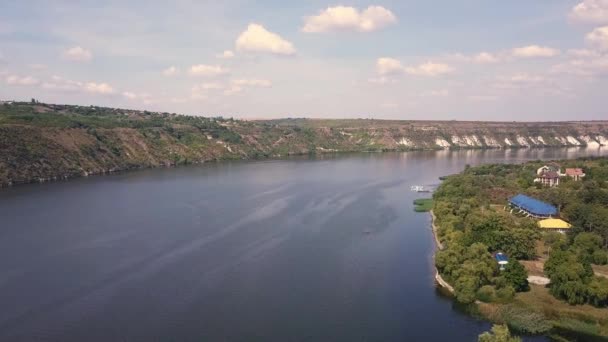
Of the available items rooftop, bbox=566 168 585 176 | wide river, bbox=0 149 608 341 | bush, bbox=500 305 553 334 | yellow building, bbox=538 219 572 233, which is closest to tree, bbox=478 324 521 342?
wide river, bbox=0 149 608 341

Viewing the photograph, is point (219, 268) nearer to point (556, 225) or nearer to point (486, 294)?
point (486, 294)

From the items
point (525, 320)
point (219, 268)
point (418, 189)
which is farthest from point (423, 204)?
point (525, 320)

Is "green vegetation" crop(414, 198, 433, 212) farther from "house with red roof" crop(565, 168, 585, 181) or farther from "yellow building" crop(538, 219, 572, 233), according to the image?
"house with red roof" crop(565, 168, 585, 181)

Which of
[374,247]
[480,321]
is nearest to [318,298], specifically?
[480,321]

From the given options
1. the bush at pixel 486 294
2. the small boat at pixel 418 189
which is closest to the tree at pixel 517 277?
the bush at pixel 486 294

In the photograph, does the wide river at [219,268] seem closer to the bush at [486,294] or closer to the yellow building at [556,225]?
the bush at [486,294]

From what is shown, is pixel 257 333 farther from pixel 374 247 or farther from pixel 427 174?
pixel 427 174
